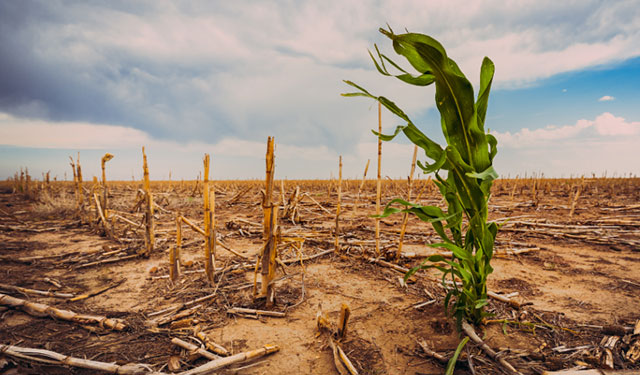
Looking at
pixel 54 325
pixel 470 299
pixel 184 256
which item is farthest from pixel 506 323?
pixel 184 256

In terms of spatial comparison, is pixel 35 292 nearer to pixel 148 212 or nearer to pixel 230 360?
pixel 148 212

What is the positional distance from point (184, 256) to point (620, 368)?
18.8ft

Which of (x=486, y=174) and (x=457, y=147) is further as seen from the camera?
(x=457, y=147)

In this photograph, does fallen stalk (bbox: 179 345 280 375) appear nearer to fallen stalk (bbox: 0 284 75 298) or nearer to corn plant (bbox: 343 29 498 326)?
corn plant (bbox: 343 29 498 326)

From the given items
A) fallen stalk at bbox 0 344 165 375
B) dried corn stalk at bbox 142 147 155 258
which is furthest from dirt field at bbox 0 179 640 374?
dried corn stalk at bbox 142 147 155 258

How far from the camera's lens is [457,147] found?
2.48 meters

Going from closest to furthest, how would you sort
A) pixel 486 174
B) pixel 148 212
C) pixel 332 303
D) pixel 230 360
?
1. pixel 486 174
2. pixel 230 360
3. pixel 332 303
4. pixel 148 212

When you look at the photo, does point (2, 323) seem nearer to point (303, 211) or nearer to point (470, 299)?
point (470, 299)

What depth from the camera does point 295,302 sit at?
3457 millimetres

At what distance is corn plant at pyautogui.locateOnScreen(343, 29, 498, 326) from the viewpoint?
7.09 ft

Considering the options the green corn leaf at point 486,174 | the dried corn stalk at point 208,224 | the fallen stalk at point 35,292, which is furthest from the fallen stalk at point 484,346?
the fallen stalk at point 35,292

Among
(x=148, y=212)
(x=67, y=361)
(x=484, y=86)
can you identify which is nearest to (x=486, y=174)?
(x=484, y=86)

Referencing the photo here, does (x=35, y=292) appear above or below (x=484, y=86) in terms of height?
below

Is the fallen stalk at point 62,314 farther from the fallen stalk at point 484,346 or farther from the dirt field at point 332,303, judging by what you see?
the fallen stalk at point 484,346
